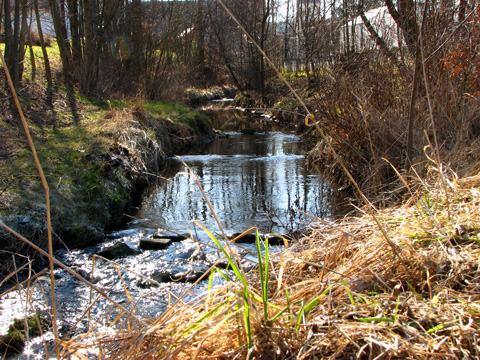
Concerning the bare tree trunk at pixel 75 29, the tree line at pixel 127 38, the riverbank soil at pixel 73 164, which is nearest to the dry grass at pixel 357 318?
the riverbank soil at pixel 73 164

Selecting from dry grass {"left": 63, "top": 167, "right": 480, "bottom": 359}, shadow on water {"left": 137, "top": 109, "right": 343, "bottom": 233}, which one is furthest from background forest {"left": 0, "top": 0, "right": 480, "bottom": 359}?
shadow on water {"left": 137, "top": 109, "right": 343, "bottom": 233}

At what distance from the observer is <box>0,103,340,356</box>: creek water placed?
3518mm

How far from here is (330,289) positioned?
1.58 metres

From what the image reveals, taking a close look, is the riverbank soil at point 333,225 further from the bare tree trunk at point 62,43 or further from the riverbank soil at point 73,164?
the bare tree trunk at point 62,43

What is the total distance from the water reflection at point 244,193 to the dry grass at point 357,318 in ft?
9.10

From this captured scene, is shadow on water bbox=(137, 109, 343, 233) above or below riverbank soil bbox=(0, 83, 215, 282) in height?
below

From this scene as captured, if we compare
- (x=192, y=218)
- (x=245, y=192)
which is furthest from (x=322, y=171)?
(x=192, y=218)

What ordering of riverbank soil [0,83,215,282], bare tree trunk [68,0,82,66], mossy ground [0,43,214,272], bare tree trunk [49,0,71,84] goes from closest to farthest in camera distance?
1. riverbank soil [0,83,215,282]
2. mossy ground [0,43,214,272]
3. bare tree trunk [49,0,71,84]
4. bare tree trunk [68,0,82,66]

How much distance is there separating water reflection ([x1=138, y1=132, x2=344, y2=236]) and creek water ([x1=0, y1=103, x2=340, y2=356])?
16 mm

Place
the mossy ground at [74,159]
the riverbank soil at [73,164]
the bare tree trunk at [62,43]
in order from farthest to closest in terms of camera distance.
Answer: the bare tree trunk at [62,43], the mossy ground at [74,159], the riverbank soil at [73,164]

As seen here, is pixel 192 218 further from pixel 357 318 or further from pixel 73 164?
pixel 357 318

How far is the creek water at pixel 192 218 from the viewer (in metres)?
3.52

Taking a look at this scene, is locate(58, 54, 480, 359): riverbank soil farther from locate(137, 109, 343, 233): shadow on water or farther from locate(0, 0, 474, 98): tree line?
locate(0, 0, 474, 98): tree line

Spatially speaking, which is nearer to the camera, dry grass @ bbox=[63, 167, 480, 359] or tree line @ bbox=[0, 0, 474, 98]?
dry grass @ bbox=[63, 167, 480, 359]
